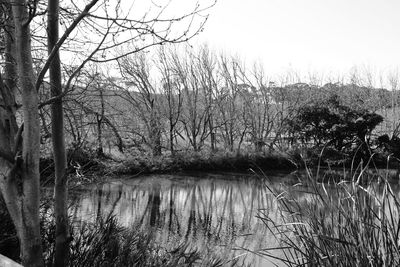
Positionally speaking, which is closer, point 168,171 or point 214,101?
point 168,171

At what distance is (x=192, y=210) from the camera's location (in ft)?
36.9

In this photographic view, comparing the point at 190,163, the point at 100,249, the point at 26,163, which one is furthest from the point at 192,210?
the point at 26,163

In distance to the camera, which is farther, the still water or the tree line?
the tree line

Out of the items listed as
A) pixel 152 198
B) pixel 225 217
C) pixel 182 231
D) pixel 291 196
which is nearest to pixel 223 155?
pixel 152 198

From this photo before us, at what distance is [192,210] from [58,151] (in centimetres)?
825

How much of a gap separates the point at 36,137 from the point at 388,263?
2.17m

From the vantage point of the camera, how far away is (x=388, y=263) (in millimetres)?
2188

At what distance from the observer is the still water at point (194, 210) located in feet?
25.6

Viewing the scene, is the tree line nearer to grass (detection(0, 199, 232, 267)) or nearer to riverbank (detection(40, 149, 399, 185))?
riverbank (detection(40, 149, 399, 185))

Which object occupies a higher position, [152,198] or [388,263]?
[388,263]

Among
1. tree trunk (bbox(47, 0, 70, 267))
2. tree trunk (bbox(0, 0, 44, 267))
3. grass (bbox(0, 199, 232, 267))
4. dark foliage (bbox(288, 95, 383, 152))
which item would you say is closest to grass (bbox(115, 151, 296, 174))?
dark foliage (bbox(288, 95, 383, 152))

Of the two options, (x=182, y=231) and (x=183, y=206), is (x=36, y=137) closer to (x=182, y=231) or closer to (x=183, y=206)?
(x=182, y=231)

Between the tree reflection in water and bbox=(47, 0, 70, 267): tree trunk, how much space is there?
7.14 ft

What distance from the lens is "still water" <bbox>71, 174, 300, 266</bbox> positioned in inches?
307
